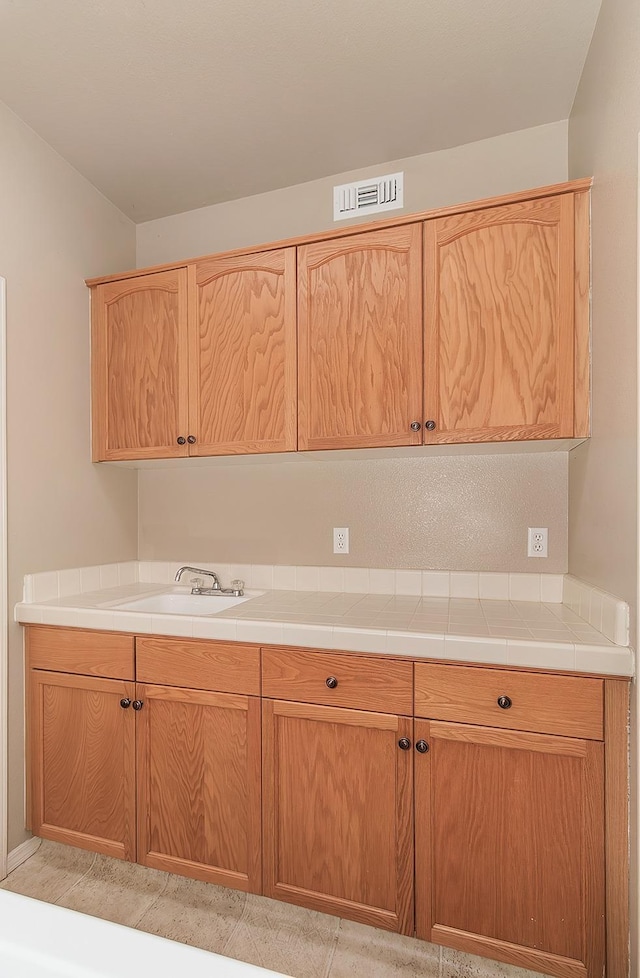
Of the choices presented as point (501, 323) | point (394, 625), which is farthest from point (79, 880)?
point (501, 323)

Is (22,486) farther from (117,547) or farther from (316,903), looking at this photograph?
(316,903)

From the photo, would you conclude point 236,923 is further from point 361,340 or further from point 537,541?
point 361,340

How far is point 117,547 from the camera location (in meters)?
2.46

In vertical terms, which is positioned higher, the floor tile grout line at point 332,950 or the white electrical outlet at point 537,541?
the white electrical outlet at point 537,541

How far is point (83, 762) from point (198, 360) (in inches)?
60.9

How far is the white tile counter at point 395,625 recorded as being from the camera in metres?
1.35

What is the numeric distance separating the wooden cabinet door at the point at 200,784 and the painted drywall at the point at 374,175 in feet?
6.48

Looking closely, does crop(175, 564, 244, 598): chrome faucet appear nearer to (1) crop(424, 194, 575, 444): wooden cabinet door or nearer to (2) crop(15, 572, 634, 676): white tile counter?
(2) crop(15, 572, 634, 676): white tile counter

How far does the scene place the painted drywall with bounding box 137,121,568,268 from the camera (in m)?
2.00

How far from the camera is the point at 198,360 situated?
2.09 m

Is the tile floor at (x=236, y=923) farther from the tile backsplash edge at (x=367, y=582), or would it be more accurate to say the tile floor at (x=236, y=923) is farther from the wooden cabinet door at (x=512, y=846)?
the tile backsplash edge at (x=367, y=582)

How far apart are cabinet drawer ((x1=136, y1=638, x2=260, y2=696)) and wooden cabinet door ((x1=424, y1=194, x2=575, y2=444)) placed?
96 centimetres

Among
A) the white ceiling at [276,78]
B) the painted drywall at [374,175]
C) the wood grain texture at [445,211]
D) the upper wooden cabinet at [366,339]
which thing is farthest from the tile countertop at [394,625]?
the white ceiling at [276,78]

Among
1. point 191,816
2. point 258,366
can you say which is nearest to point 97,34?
point 258,366
